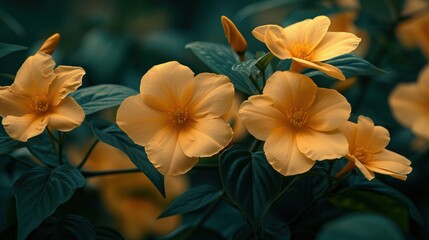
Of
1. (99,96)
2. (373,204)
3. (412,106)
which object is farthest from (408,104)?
(99,96)

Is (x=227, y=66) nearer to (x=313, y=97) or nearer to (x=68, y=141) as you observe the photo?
(x=313, y=97)

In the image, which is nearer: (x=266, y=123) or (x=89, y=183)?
(x=266, y=123)

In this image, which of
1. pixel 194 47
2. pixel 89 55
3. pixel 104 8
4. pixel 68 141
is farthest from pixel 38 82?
pixel 104 8

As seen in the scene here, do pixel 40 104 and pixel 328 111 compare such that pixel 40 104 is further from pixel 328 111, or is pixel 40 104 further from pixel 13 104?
pixel 328 111

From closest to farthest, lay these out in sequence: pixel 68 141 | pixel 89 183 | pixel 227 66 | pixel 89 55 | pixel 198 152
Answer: pixel 198 152 → pixel 227 66 → pixel 89 183 → pixel 68 141 → pixel 89 55

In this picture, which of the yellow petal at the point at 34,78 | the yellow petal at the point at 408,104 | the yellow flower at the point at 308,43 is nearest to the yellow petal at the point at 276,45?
the yellow flower at the point at 308,43

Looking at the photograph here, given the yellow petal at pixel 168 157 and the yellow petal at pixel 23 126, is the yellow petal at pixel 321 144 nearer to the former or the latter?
the yellow petal at pixel 168 157
